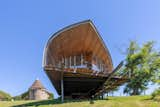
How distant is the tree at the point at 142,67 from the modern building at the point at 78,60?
9.70 metres

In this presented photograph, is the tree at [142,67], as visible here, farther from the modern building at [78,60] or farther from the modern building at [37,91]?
the modern building at [37,91]

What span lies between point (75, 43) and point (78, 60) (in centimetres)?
291

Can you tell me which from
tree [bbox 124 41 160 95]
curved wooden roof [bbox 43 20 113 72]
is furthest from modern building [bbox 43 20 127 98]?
tree [bbox 124 41 160 95]

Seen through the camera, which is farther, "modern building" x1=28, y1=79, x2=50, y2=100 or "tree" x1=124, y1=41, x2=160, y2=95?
"modern building" x1=28, y1=79, x2=50, y2=100

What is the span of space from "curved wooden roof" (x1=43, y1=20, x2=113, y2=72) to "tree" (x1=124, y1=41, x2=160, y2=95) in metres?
10.6

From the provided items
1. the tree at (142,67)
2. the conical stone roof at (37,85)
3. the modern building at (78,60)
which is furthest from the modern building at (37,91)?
the modern building at (78,60)

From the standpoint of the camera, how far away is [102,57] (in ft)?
104

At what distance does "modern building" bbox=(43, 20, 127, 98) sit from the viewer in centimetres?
2436

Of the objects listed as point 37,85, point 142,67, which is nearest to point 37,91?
point 37,85

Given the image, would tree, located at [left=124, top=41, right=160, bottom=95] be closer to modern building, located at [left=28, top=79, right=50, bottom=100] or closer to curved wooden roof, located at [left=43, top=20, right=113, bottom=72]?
curved wooden roof, located at [left=43, top=20, right=113, bottom=72]

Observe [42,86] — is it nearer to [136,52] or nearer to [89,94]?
[136,52]

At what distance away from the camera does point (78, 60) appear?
30.8 m

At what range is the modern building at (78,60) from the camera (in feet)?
79.9

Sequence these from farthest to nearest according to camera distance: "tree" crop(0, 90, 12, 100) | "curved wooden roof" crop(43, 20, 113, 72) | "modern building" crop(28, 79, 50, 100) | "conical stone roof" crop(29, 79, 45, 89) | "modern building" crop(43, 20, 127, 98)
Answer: "conical stone roof" crop(29, 79, 45, 89) < "modern building" crop(28, 79, 50, 100) < "tree" crop(0, 90, 12, 100) < "curved wooden roof" crop(43, 20, 113, 72) < "modern building" crop(43, 20, 127, 98)
